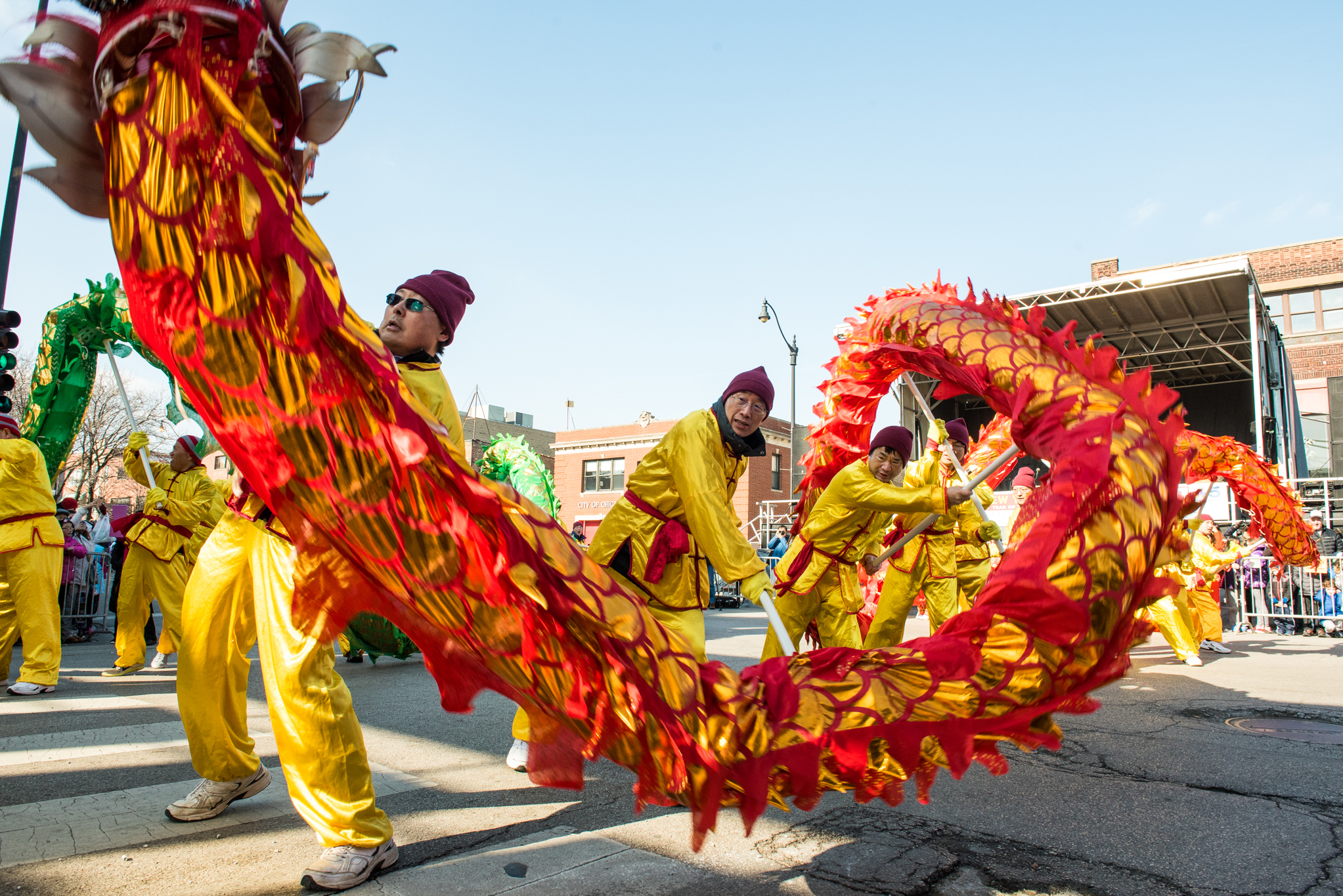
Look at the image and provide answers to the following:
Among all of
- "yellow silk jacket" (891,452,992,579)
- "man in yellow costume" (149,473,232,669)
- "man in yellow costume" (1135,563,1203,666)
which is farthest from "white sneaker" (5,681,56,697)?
"man in yellow costume" (1135,563,1203,666)

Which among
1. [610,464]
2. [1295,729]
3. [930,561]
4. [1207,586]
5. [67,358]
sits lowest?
[1295,729]

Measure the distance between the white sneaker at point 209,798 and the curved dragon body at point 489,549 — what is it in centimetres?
177

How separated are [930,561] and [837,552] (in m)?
1.83

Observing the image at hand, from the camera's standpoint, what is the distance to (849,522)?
4.70 metres

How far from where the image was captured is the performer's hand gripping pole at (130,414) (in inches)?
272

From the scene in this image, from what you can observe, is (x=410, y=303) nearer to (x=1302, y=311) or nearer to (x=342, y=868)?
(x=342, y=868)

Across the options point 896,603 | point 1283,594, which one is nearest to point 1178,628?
point 896,603

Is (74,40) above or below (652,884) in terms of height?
above

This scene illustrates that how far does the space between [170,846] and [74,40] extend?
2444 mm

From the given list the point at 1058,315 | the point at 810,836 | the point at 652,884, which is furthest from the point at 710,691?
the point at 1058,315

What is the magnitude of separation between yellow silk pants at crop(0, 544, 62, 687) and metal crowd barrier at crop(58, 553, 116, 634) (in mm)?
4616

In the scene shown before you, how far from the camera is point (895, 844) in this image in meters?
2.89

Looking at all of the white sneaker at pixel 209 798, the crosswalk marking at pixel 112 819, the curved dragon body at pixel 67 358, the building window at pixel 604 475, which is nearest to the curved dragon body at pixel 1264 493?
the crosswalk marking at pixel 112 819

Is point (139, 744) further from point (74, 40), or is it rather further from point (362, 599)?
point (74, 40)
